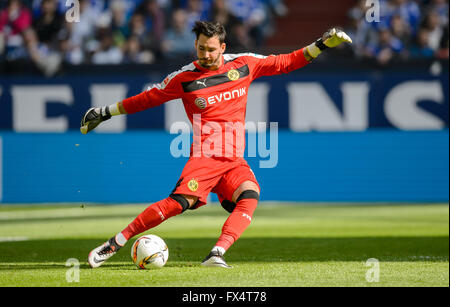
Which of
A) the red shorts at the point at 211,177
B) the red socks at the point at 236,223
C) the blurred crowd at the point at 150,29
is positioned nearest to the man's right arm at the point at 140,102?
the red shorts at the point at 211,177

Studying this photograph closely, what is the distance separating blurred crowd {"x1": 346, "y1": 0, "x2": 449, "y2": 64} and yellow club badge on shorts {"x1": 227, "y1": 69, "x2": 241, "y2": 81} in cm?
836

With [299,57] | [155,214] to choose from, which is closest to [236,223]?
[155,214]

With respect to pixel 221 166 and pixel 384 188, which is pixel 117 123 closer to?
pixel 384 188

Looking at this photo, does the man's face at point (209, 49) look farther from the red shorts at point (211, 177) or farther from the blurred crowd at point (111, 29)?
the blurred crowd at point (111, 29)

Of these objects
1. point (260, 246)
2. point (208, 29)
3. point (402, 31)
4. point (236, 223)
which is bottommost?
point (260, 246)

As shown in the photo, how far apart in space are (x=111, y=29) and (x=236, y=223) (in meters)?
10.6

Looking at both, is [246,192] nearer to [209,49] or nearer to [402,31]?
[209,49]

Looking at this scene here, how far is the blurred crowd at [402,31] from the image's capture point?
50.6 feet

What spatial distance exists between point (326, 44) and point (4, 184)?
365 inches

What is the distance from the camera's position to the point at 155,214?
6.78 metres

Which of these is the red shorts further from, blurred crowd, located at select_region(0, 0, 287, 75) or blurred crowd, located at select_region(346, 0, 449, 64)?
blurred crowd, located at select_region(346, 0, 449, 64)

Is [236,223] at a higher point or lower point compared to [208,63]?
lower

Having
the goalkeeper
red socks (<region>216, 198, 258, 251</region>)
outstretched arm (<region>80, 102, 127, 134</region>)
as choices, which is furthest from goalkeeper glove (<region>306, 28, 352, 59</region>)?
outstretched arm (<region>80, 102, 127, 134</region>)

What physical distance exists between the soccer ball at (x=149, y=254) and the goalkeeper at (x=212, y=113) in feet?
0.61
